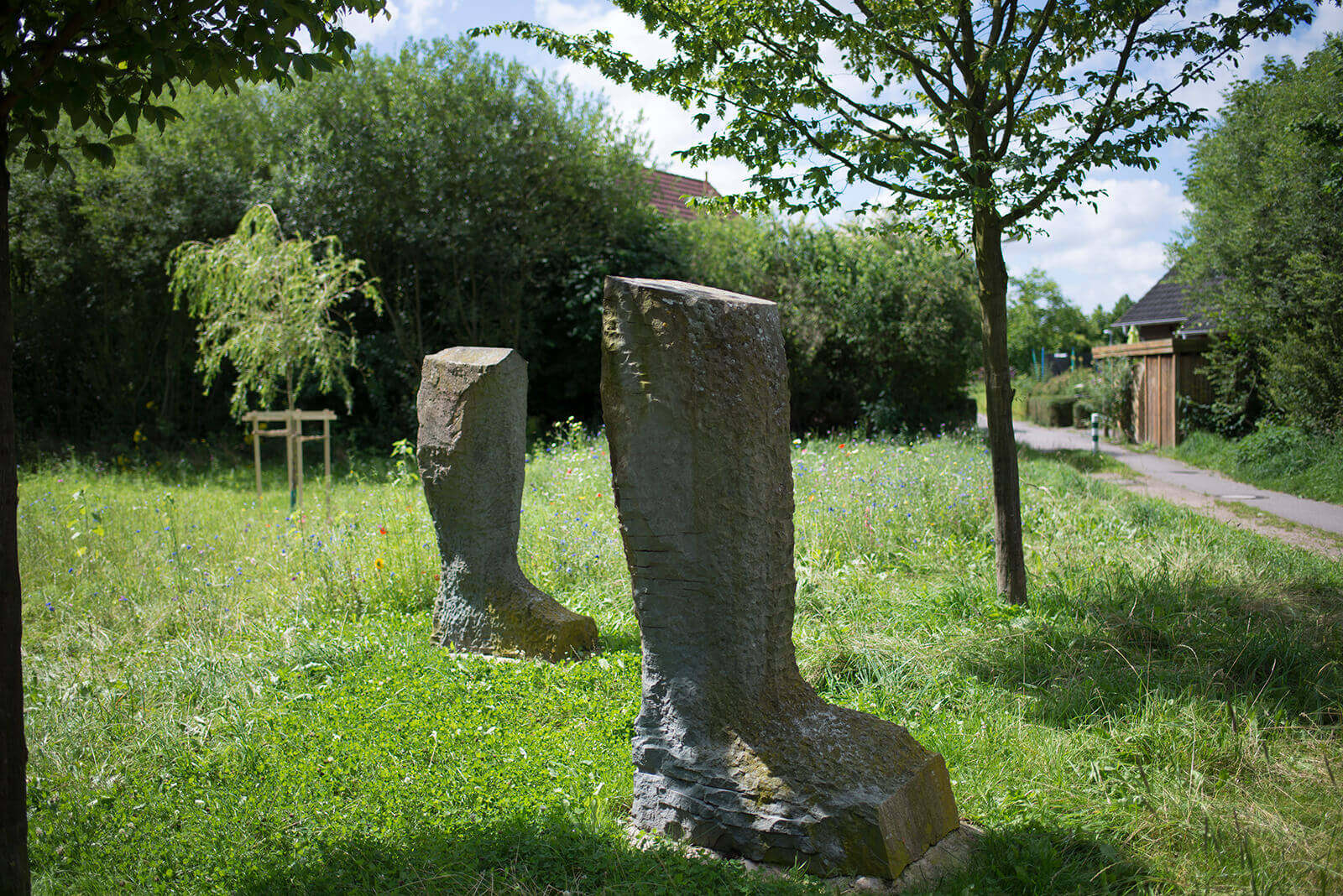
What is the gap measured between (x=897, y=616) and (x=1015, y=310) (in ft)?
159

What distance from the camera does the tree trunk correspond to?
17.5 feet

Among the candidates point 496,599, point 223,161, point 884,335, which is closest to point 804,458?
point 496,599

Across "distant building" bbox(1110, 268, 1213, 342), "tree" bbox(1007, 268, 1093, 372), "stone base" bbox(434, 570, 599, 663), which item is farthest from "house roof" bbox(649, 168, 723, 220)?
"tree" bbox(1007, 268, 1093, 372)

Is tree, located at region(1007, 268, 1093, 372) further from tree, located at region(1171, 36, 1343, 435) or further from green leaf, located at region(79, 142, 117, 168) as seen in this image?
green leaf, located at region(79, 142, 117, 168)

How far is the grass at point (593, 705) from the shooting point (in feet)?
9.61

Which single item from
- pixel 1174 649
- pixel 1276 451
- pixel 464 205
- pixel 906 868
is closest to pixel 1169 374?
pixel 1276 451

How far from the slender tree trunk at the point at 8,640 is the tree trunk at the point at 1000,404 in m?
4.73

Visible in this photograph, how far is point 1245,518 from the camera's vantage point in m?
9.45

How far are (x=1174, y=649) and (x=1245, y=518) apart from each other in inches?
236

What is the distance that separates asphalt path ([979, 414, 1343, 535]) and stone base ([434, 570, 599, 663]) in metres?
3.43

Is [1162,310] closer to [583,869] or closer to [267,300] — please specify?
[267,300]

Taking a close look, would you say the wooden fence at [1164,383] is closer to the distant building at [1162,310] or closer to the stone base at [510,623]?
the distant building at [1162,310]

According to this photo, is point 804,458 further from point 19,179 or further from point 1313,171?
point 19,179

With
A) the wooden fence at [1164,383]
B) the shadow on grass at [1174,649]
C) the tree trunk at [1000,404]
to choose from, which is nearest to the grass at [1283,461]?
the wooden fence at [1164,383]
